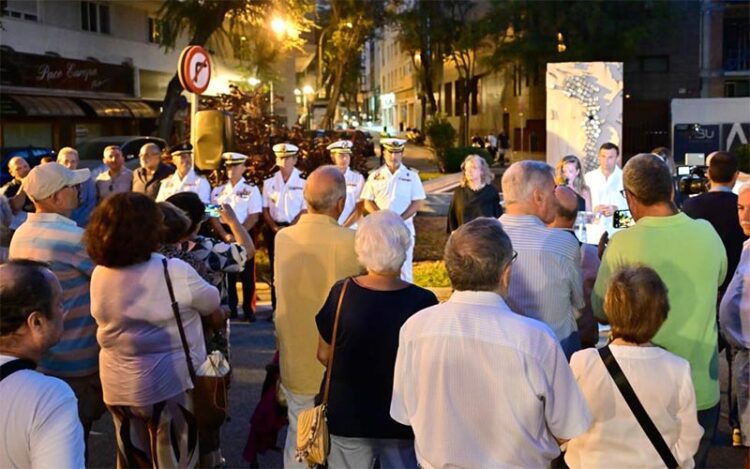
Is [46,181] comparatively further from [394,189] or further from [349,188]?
[349,188]

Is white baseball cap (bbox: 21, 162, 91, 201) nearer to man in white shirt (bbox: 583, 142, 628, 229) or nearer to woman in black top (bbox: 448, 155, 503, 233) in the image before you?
woman in black top (bbox: 448, 155, 503, 233)

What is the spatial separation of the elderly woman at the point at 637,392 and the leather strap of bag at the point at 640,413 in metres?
0.01

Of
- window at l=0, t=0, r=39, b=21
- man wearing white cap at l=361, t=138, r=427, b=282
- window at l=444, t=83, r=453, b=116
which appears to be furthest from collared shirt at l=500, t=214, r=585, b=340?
window at l=444, t=83, r=453, b=116

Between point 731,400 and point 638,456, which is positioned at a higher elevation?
point 638,456

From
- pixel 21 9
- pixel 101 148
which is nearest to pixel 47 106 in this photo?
pixel 21 9

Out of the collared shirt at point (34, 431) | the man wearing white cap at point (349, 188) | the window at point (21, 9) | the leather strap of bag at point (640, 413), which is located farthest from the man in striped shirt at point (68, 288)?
the window at point (21, 9)

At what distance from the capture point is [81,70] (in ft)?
94.3

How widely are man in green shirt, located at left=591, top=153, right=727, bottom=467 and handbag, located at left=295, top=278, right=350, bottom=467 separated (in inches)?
49.7

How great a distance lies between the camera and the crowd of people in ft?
8.83

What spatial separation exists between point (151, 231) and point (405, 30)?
45.5 m

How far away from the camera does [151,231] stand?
3.79m

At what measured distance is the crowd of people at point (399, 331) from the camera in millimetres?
2691

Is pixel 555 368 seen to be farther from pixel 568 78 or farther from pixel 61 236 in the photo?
pixel 568 78

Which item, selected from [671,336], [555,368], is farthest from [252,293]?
[555,368]
